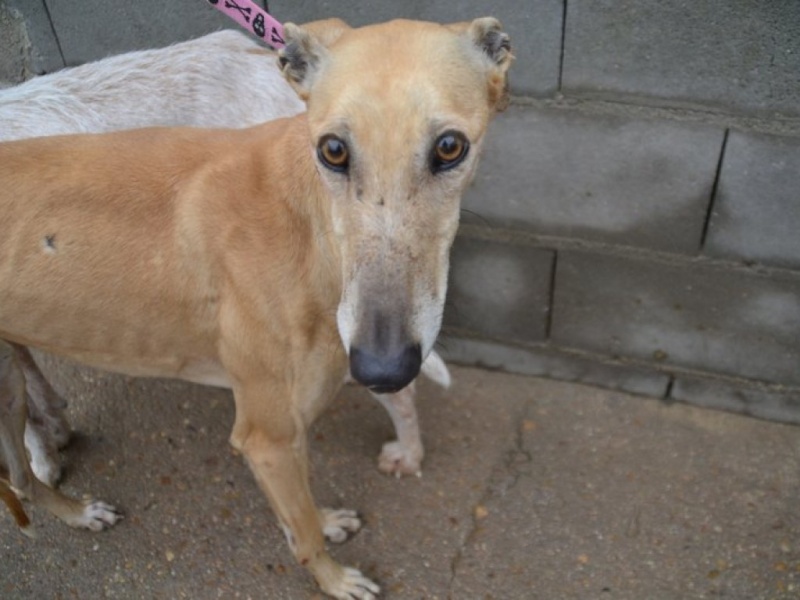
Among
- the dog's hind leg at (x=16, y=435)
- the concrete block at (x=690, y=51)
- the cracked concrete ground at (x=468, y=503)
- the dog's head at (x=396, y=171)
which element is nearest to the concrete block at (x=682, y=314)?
the cracked concrete ground at (x=468, y=503)

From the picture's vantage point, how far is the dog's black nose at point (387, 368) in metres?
1.67

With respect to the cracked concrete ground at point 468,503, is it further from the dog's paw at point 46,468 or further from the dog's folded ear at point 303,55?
the dog's folded ear at point 303,55

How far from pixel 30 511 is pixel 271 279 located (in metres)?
1.84

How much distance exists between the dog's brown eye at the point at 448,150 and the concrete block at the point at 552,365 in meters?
1.72

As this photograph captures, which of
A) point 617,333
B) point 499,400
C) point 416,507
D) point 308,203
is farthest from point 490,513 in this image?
point 308,203

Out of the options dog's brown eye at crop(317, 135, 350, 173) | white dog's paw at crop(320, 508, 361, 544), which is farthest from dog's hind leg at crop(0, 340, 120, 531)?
dog's brown eye at crop(317, 135, 350, 173)

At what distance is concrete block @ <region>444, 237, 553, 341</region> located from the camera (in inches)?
129

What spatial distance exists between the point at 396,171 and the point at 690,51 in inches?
56.1

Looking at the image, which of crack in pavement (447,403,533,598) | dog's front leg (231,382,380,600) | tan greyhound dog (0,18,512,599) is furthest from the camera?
crack in pavement (447,403,533,598)

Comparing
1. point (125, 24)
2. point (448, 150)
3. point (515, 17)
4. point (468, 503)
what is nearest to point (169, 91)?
point (125, 24)

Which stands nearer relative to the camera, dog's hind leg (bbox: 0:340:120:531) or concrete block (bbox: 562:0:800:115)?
concrete block (bbox: 562:0:800:115)

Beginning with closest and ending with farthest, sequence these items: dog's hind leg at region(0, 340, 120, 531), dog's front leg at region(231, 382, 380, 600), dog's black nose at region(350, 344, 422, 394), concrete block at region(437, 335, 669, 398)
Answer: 1. dog's black nose at region(350, 344, 422, 394)
2. dog's front leg at region(231, 382, 380, 600)
3. dog's hind leg at region(0, 340, 120, 531)
4. concrete block at region(437, 335, 669, 398)

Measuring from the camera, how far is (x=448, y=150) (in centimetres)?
175

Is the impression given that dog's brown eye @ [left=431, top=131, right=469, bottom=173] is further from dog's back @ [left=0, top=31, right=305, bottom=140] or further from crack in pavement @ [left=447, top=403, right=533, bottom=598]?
crack in pavement @ [left=447, top=403, right=533, bottom=598]
